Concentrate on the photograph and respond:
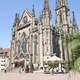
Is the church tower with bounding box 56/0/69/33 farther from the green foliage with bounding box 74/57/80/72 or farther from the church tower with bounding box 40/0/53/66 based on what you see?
the green foliage with bounding box 74/57/80/72

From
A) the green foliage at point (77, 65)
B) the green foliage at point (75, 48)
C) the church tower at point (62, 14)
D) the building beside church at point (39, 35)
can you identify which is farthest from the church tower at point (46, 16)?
the green foliage at point (77, 65)

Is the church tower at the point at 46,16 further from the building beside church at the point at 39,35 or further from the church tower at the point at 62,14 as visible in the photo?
the church tower at the point at 62,14

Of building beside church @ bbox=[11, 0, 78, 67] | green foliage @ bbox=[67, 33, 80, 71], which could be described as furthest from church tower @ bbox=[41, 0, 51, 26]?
green foliage @ bbox=[67, 33, 80, 71]

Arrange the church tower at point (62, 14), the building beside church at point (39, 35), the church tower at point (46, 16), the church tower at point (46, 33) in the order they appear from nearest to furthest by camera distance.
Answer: the church tower at point (46, 33) < the building beside church at point (39, 35) < the church tower at point (46, 16) < the church tower at point (62, 14)

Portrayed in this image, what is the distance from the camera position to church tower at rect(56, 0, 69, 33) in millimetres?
55438

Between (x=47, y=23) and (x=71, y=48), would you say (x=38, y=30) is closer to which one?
(x=47, y=23)

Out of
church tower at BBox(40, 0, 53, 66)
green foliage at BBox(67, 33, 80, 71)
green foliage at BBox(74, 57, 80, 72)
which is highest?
church tower at BBox(40, 0, 53, 66)

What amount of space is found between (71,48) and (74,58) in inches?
17.4

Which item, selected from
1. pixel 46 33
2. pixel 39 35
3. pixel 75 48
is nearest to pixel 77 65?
pixel 75 48

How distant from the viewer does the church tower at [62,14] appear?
55.4 metres

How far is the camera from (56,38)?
52844mm

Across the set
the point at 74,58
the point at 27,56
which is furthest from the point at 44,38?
the point at 74,58

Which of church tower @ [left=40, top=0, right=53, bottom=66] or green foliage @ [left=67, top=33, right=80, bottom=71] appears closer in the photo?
green foliage @ [left=67, top=33, right=80, bottom=71]

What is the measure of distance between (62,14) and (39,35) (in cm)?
999
